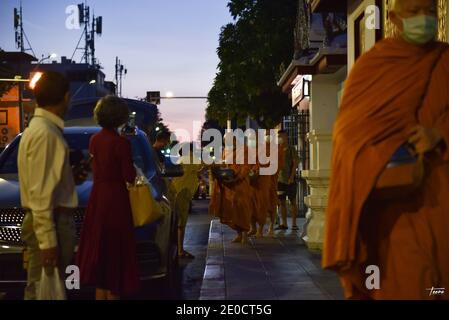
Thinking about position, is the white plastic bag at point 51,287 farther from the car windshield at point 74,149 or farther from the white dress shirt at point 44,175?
the car windshield at point 74,149

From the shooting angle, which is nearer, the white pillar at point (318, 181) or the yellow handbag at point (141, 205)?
the yellow handbag at point (141, 205)

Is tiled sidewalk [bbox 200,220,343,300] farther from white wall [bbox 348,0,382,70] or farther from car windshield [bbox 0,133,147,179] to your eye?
white wall [bbox 348,0,382,70]

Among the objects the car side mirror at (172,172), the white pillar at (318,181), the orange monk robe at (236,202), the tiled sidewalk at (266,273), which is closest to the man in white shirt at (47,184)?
the tiled sidewalk at (266,273)

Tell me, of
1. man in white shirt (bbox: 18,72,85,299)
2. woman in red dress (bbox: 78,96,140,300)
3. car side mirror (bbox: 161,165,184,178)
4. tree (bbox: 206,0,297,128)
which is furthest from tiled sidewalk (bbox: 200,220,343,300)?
tree (bbox: 206,0,297,128)

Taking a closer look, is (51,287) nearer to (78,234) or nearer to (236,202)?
(78,234)

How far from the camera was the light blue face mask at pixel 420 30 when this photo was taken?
475cm

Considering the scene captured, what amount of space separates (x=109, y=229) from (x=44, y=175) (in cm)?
151

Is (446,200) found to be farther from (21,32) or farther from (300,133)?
(21,32)

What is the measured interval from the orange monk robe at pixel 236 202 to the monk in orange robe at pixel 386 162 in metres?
9.73

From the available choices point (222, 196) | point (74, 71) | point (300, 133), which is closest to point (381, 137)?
point (222, 196)

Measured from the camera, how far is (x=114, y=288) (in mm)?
6551

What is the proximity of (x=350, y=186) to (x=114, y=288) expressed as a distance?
248 cm

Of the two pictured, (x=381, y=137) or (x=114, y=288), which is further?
(x=114, y=288)

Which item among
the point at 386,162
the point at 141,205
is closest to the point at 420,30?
the point at 386,162
